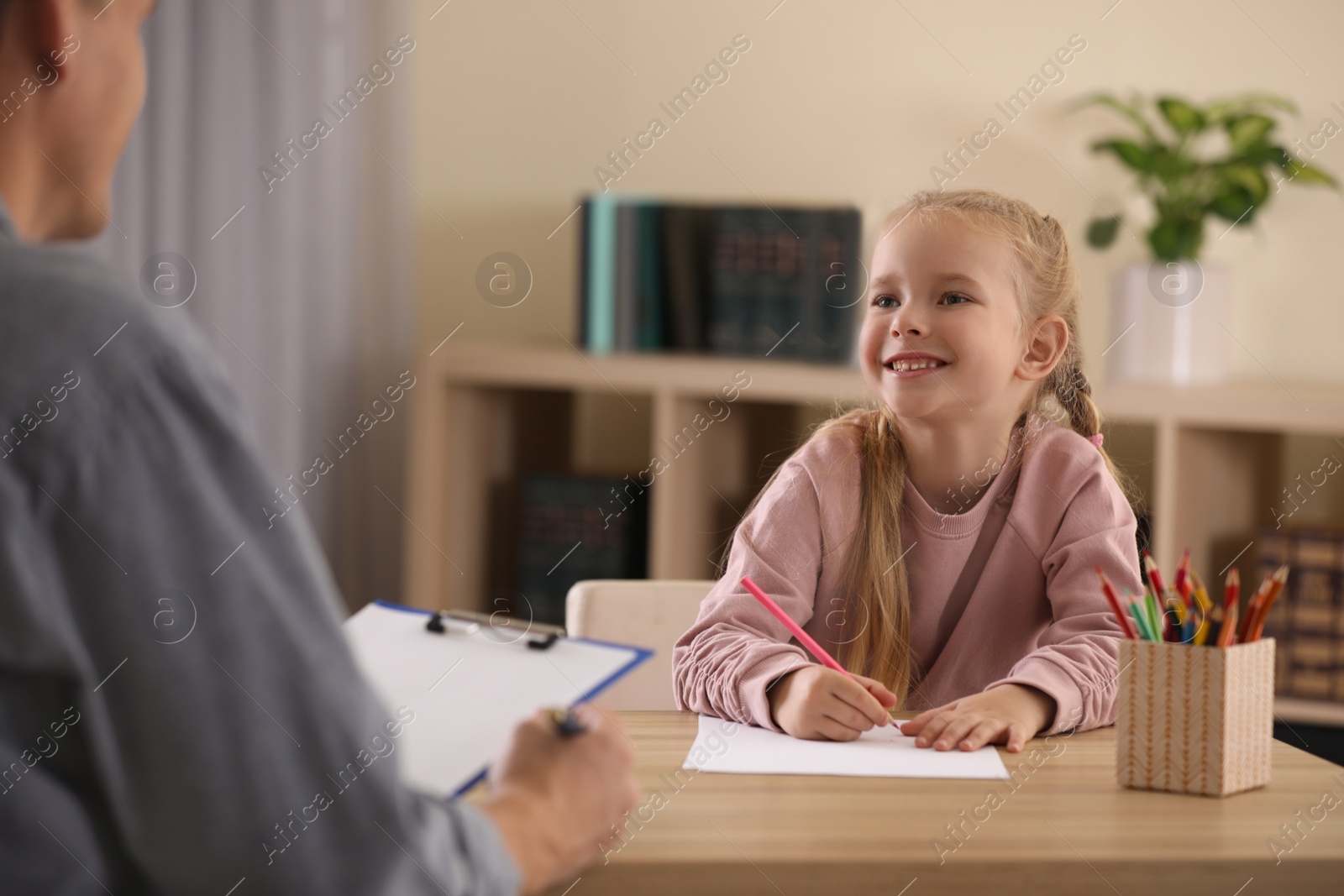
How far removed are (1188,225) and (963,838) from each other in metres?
2.12

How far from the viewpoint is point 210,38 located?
2.62 m

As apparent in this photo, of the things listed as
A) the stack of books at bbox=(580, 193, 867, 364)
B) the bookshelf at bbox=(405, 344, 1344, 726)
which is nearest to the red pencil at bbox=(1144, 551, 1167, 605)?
the bookshelf at bbox=(405, 344, 1344, 726)

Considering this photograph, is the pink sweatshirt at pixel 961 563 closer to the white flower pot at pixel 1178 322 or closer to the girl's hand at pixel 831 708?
the girl's hand at pixel 831 708

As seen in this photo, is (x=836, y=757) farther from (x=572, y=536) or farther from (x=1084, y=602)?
(x=572, y=536)

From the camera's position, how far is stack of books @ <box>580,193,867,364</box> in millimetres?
2711

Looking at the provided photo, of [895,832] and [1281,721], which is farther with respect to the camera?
[1281,721]

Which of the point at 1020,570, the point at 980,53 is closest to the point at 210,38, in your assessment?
the point at 980,53

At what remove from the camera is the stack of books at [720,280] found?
8.89ft

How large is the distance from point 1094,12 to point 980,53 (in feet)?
0.82

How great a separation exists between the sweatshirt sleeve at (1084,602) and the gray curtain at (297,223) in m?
1.86

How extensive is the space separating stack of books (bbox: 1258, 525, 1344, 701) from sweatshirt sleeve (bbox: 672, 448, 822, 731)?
1.52 m

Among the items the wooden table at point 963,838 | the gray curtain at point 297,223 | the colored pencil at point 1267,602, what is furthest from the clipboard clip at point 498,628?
the gray curtain at point 297,223

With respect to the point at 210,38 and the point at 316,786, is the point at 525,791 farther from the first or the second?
the point at 210,38

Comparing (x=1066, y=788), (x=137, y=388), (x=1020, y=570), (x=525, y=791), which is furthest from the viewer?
(x=1020, y=570)
